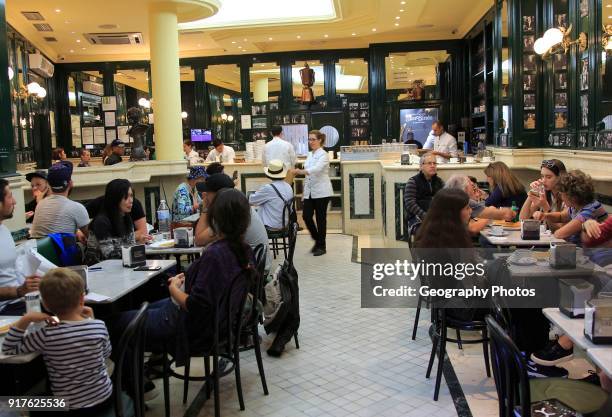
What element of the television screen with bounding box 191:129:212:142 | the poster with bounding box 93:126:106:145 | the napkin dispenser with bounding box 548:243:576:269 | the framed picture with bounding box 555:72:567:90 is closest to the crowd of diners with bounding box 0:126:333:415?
the napkin dispenser with bounding box 548:243:576:269

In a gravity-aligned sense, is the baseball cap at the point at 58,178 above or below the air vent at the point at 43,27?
below

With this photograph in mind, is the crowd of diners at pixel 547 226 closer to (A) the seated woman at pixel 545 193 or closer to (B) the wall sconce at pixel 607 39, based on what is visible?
(A) the seated woman at pixel 545 193

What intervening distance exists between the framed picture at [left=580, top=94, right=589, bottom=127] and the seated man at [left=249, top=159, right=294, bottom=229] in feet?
10.9

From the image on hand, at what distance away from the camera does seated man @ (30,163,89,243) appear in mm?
4871

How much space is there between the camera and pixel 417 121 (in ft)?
46.8

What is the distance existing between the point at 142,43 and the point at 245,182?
14.9 ft

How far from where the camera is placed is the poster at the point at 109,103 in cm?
1539

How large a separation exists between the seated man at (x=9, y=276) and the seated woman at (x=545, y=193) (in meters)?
3.89

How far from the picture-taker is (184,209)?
597cm

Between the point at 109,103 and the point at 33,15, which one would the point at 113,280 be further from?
the point at 109,103

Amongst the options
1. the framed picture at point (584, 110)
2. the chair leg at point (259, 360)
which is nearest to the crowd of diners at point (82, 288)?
the chair leg at point (259, 360)

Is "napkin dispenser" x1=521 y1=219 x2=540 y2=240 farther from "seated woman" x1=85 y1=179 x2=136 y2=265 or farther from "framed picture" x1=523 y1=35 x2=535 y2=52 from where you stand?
"framed picture" x1=523 y1=35 x2=535 y2=52

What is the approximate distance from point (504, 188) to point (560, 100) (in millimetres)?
2678

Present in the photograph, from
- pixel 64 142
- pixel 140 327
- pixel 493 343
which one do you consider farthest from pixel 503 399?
pixel 64 142
